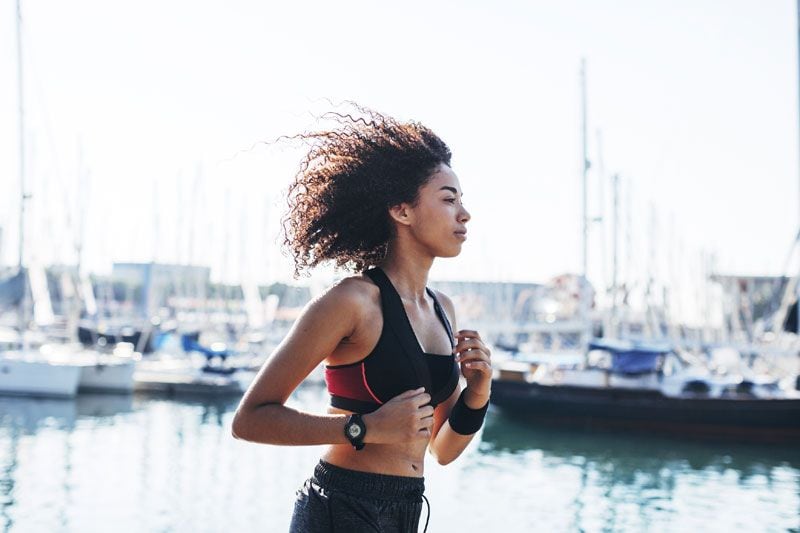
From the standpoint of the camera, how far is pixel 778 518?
17.0 meters

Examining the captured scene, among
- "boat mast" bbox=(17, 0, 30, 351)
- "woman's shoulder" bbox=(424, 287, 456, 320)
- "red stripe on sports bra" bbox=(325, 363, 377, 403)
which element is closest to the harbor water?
"boat mast" bbox=(17, 0, 30, 351)

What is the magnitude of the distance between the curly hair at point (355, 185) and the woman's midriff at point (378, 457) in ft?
1.83

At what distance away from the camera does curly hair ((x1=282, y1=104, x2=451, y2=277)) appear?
272cm

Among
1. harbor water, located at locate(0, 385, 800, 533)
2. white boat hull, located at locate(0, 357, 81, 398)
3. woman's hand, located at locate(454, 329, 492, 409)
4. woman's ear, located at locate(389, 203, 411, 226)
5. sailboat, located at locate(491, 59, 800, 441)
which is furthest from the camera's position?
white boat hull, located at locate(0, 357, 81, 398)

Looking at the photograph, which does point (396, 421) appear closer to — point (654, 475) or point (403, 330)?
point (403, 330)

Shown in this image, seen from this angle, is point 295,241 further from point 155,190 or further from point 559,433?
point 155,190

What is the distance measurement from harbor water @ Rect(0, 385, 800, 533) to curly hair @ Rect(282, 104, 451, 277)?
12383mm

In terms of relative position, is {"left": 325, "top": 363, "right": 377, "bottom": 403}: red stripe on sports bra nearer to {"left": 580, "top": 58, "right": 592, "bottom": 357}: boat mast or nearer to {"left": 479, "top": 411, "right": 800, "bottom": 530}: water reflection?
{"left": 479, "top": 411, "right": 800, "bottom": 530}: water reflection

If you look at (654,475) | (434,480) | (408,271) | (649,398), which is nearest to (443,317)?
(408,271)

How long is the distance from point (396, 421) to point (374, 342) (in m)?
0.24

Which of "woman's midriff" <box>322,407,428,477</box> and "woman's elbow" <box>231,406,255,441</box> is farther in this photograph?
"woman's midriff" <box>322,407,428,477</box>

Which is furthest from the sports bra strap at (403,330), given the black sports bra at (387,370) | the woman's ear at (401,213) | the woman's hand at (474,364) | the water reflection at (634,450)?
the water reflection at (634,450)

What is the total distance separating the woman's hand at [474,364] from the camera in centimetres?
258

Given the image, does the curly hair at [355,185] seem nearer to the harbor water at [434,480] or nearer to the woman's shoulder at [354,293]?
the woman's shoulder at [354,293]
